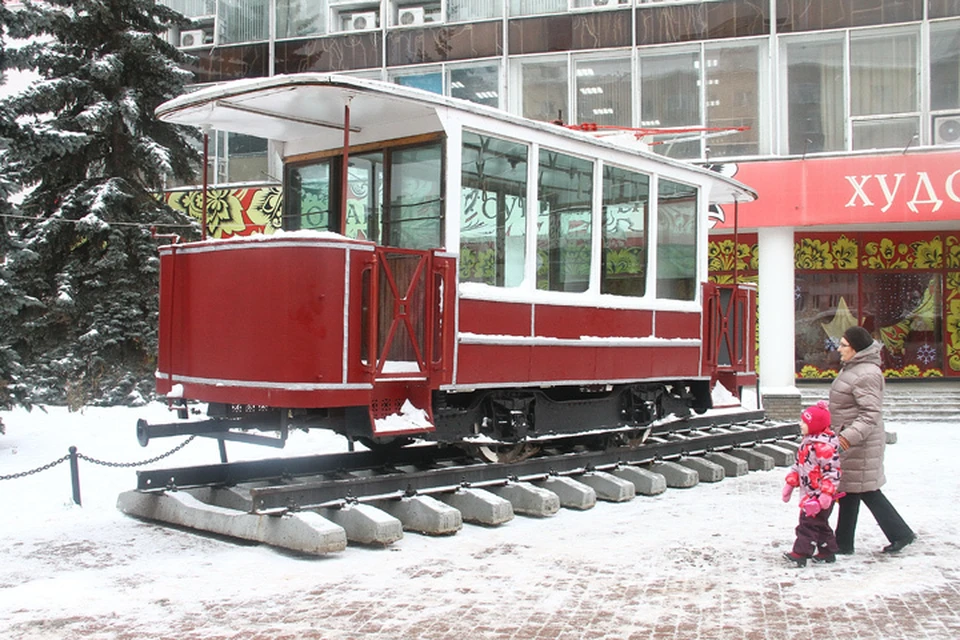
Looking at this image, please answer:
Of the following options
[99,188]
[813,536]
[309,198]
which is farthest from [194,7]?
[813,536]

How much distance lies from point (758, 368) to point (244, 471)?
13.7m

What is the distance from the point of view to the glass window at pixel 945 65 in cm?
1919

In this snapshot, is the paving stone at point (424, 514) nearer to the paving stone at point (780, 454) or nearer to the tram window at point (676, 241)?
the tram window at point (676, 241)

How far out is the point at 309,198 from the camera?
33.0ft

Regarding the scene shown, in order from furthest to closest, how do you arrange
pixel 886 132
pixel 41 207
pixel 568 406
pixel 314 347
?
pixel 886 132
pixel 41 207
pixel 568 406
pixel 314 347

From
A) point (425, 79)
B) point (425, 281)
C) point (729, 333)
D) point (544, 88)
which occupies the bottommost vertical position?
point (729, 333)

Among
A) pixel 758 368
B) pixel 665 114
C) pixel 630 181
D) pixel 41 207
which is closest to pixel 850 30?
pixel 665 114

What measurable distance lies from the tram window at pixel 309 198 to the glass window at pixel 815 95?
40.3ft

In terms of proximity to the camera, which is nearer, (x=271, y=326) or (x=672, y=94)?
(x=271, y=326)

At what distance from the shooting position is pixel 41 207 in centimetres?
1642

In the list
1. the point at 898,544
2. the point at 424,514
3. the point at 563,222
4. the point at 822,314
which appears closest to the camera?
the point at 898,544

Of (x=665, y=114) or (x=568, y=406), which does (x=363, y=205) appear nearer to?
(x=568, y=406)

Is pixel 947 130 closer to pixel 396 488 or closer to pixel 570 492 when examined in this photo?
pixel 570 492

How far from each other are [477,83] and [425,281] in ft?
45.4
